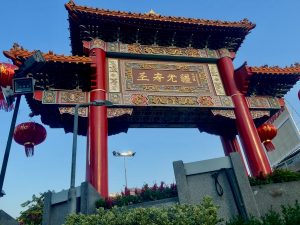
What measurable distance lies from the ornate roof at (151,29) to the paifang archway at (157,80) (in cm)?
5

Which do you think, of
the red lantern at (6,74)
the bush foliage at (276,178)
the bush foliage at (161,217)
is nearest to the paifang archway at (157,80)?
the red lantern at (6,74)

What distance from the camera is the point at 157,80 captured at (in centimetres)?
1368

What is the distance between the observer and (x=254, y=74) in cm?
1366

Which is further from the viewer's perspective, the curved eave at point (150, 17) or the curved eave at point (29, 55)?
the curved eave at point (150, 17)

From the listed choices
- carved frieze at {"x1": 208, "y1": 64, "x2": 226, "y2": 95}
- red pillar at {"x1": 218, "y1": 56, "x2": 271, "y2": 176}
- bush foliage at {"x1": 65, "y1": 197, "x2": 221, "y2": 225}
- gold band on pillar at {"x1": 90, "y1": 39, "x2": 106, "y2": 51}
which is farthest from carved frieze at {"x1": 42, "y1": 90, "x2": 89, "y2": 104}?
red pillar at {"x1": 218, "y1": 56, "x2": 271, "y2": 176}

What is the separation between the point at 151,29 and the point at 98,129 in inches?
237

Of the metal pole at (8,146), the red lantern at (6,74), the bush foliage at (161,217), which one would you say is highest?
the red lantern at (6,74)

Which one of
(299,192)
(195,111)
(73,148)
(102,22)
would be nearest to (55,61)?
(102,22)

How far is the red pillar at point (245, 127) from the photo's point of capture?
1212 cm

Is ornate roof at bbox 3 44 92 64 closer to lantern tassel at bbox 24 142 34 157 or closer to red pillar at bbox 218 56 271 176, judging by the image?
lantern tassel at bbox 24 142 34 157

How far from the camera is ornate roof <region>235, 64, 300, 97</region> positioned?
1367 cm

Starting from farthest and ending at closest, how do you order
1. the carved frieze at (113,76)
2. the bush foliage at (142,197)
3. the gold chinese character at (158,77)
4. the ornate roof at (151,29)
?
1. the gold chinese character at (158,77)
2. the ornate roof at (151,29)
3. the carved frieze at (113,76)
4. the bush foliage at (142,197)

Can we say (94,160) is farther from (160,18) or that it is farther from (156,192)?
(160,18)

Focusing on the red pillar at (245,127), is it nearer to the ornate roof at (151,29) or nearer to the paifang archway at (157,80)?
the paifang archway at (157,80)
